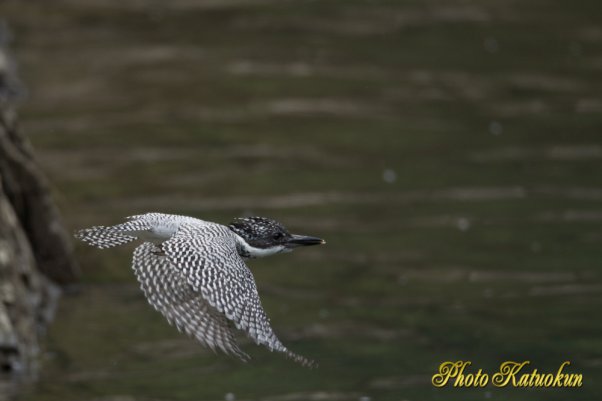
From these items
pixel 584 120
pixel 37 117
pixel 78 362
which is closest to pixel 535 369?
pixel 78 362

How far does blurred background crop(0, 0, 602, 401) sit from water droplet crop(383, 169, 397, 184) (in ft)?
0.09

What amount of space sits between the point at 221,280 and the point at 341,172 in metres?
6.39

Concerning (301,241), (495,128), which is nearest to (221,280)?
(301,241)

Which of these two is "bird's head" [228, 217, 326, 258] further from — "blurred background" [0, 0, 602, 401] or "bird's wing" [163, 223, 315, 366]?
"blurred background" [0, 0, 602, 401]

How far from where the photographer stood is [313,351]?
409 inches

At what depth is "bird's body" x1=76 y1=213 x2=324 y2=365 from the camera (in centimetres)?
749

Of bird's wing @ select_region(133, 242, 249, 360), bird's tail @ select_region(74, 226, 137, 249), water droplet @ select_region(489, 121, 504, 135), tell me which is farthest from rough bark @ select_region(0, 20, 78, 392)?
water droplet @ select_region(489, 121, 504, 135)

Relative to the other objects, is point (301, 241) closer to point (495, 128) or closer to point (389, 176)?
point (389, 176)

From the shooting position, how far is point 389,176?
1366 cm

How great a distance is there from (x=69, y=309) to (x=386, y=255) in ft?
9.45

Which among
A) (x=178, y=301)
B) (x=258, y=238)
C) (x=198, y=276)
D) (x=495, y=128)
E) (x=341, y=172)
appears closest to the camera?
(x=198, y=276)

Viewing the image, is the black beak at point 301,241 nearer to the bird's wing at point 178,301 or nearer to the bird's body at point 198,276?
the bird's body at point 198,276

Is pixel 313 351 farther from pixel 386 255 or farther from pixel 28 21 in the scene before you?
pixel 28 21

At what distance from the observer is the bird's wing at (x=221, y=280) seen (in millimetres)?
7441
